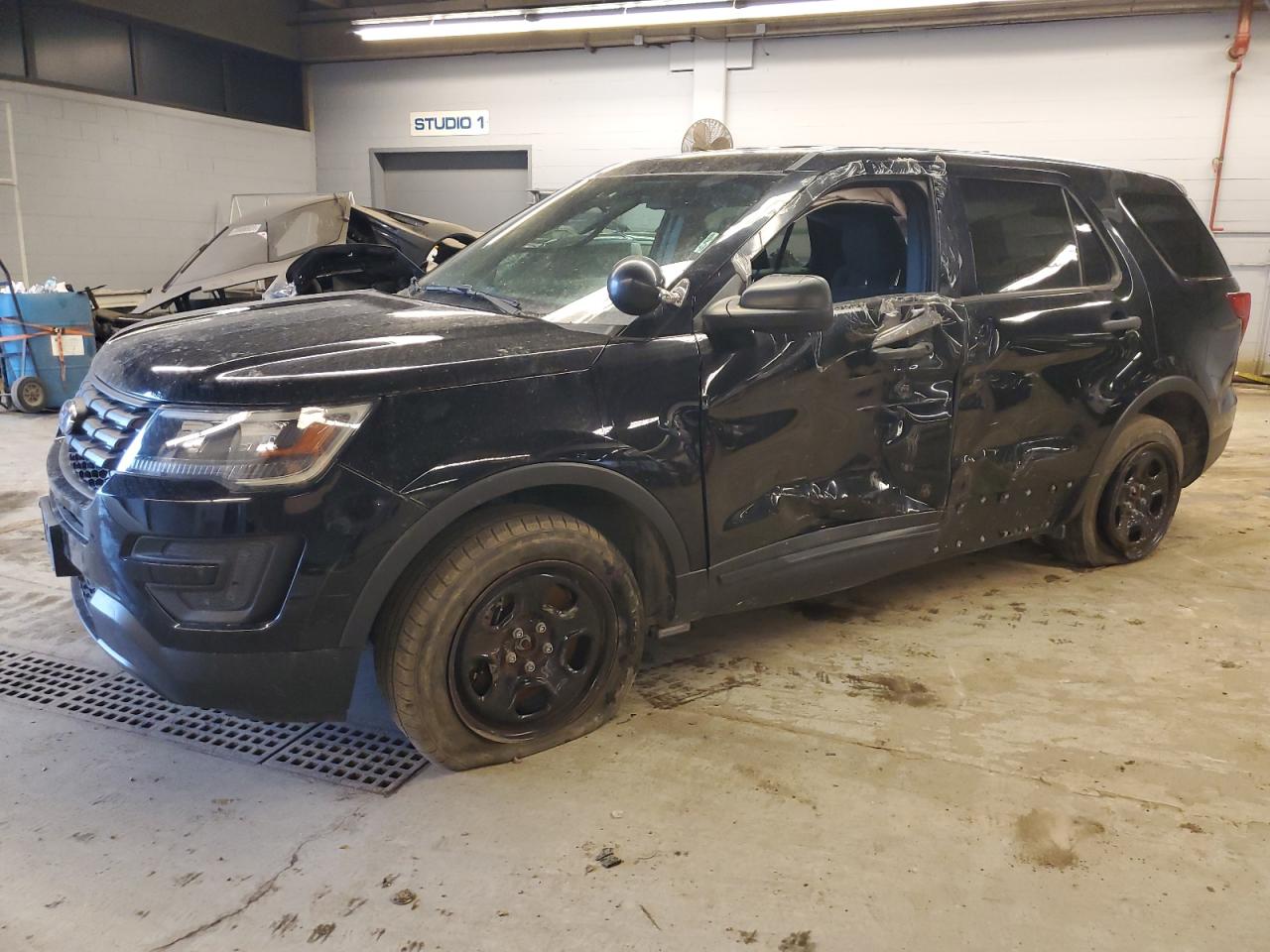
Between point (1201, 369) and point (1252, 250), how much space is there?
7487mm

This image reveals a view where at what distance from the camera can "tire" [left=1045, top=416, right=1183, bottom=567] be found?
3734 mm

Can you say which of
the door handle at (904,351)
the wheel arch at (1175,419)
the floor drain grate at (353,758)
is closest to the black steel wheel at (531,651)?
the floor drain grate at (353,758)

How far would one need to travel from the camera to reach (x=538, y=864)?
2.05 m

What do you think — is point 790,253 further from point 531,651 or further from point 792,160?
point 531,651

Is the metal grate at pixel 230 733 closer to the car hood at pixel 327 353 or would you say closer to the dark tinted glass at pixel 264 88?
the car hood at pixel 327 353

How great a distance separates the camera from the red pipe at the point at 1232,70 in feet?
30.2

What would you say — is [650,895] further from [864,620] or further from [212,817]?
[864,620]

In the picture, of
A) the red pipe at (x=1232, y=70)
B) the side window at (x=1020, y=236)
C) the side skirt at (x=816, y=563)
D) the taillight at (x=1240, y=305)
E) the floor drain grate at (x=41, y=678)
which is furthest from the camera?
the red pipe at (x=1232, y=70)

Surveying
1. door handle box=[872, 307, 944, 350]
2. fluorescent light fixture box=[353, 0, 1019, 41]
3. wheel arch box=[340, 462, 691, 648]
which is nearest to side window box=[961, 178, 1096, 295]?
door handle box=[872, 307, 944, 350]

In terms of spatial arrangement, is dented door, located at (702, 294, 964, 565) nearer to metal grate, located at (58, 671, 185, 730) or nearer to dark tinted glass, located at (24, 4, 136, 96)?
metal grate, located at (58, 671, 185, 730)

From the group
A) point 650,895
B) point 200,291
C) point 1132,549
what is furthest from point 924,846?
point 200,291

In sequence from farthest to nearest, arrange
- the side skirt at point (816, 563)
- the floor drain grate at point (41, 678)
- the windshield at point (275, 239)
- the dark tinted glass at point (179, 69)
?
the dark tinted glass at point (179, 69) < the windshield at point (275, 239) < the floor drain grate at point (41, 678) < the side skirt at point (816, 563)

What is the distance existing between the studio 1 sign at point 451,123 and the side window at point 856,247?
1004cm

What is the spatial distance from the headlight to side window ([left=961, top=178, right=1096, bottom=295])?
217cm
